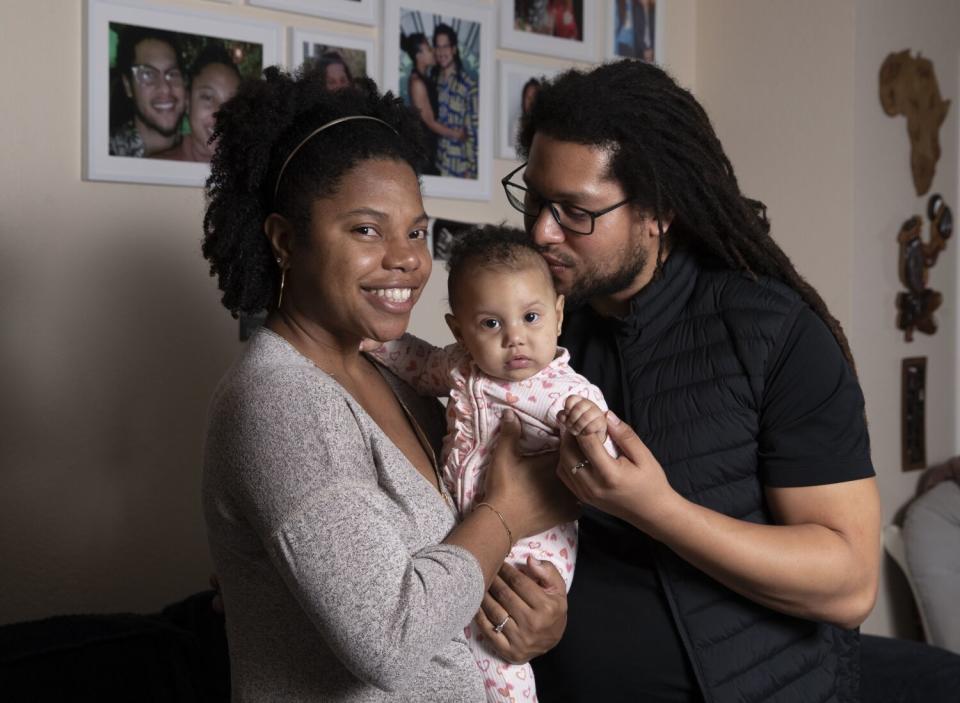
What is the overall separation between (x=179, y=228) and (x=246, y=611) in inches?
56.6

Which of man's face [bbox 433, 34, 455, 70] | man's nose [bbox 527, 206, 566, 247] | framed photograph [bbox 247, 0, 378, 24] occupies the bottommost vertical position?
man's nose [bbox 527, 206, 566, 247]

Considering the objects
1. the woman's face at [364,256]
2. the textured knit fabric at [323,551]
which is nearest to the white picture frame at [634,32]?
the woman's face at [364,256]

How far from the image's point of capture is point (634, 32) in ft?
12.4

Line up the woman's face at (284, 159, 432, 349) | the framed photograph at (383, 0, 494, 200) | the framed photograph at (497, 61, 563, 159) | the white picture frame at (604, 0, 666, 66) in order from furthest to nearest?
the white picture frame at (604, 0, 666, 66), the framed photograph at (497, 61, 563, 159), the framed photograph at (383, 0, 494, 200), the woman's face at (284, 159, 432, 349)

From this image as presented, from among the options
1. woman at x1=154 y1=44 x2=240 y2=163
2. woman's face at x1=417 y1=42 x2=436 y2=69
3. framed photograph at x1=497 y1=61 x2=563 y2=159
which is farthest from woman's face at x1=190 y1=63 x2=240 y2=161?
framed photograph at x1=497 y1=61 x2=563 y2=159

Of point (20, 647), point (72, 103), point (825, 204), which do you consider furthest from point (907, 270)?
point (20, 647)

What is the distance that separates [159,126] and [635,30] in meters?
1.92

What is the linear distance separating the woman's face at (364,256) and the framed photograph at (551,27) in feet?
6.23

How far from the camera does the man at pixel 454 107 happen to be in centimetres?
323

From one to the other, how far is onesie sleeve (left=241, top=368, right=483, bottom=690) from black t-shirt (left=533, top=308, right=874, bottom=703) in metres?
0.50

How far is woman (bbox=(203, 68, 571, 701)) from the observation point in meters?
1.35

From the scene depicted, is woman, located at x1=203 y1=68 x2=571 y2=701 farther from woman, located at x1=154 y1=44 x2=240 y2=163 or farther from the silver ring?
woman, located at x1=154 y1=44 x2=240 y2=163

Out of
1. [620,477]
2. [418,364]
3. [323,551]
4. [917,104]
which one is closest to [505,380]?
[418,364]

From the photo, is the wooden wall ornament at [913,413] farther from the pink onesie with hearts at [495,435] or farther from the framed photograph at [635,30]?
the pink onesie with hearts at [495,435]
